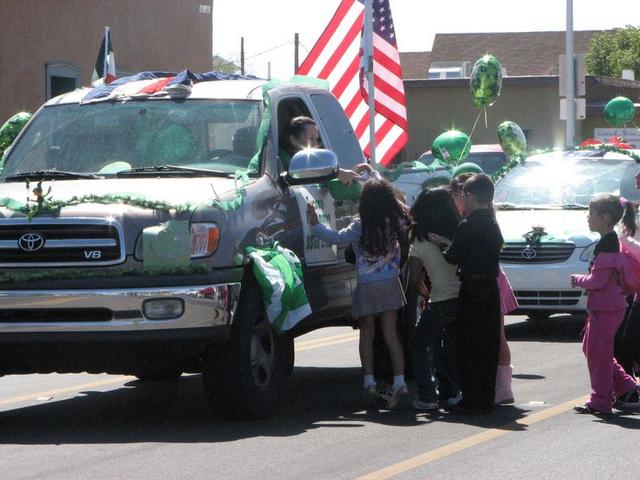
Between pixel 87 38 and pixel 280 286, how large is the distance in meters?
18.0

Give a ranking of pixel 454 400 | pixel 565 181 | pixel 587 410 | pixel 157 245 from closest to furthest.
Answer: pixel 157 245 < pixel 587 410 < pixel 454 400 < pixel 565 181

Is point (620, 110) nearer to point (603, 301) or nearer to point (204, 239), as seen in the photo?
point (603, 301)

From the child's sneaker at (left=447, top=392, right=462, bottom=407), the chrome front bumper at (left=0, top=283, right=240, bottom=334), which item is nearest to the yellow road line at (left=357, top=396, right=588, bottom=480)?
the child's sneaker at (left=447, top=392, right=462, bottom=407)

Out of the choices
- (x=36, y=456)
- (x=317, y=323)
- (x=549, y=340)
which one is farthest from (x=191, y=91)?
(x=549, y=340)

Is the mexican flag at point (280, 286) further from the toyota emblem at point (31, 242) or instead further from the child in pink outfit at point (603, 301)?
the child in pink outfit at point (603, 301)

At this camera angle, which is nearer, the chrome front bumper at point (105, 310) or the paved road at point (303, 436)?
the paved road at point (303, 436)

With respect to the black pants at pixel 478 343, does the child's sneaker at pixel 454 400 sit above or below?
below

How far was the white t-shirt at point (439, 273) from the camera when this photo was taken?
387 inches

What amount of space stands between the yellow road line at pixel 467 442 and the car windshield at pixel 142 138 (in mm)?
2328

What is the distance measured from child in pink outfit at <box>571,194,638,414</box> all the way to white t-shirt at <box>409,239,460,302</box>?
80 cm

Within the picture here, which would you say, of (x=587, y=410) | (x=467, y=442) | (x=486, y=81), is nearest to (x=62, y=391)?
(x=467, y=442)

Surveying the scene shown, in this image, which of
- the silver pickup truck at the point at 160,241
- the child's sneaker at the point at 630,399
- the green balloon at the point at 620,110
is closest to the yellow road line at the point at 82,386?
the silver pickup truck at the point at 160,241

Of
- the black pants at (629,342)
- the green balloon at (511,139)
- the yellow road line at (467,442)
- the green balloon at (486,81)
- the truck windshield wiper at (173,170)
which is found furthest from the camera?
the green balloon at (486,81)

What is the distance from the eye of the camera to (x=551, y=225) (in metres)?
14.4
